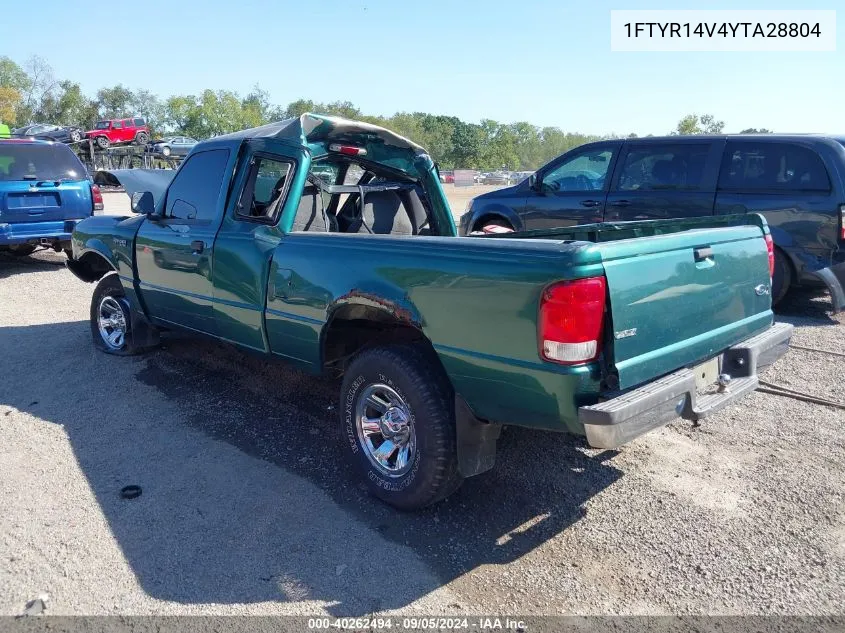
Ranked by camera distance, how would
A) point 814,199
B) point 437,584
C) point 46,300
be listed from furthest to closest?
point 46,300
point 814,199
point 437,584

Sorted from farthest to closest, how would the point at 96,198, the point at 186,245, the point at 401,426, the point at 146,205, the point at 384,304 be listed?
1. the point at 96,198
2. the point at 146,205
3. the point at 186,245
4. the point at 401,426
5. the point at 384,304

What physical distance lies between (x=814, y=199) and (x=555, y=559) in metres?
5.50

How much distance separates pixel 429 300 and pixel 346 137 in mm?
2083

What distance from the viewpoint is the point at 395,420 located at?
139 inches

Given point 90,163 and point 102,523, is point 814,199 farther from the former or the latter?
point 90,163

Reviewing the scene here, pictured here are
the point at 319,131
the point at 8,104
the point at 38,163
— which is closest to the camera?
the point at 319,131

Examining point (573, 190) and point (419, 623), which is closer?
point (419, 623)

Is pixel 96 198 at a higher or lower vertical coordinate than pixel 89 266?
higher

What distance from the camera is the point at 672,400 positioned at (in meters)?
2.96

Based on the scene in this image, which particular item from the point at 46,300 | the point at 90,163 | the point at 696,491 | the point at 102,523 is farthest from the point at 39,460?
the point at 90,163

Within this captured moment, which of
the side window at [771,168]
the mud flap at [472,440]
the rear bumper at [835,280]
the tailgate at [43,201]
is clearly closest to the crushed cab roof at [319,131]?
the mud flap at [472,440]

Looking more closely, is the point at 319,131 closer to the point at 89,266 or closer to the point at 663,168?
the point at 89,266

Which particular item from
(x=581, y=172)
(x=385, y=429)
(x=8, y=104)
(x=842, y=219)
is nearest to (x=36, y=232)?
(x=581, y=172)

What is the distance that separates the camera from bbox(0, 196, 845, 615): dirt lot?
2850 millimetres
